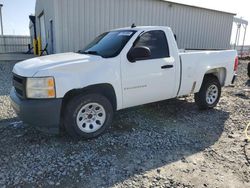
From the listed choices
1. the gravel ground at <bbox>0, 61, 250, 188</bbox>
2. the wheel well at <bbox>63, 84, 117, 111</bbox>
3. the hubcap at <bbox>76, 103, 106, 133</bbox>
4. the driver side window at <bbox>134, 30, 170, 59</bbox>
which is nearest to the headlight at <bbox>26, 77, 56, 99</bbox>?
the wheel well at <bbox>63, 84, 117, 111</bbox>

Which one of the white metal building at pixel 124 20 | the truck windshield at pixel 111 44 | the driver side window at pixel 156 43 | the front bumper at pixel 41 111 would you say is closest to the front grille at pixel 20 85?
the front bumper at pixel 41 111

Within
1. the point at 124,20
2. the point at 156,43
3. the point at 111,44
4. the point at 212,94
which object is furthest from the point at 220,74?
the point at 124,20

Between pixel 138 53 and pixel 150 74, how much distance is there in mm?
539

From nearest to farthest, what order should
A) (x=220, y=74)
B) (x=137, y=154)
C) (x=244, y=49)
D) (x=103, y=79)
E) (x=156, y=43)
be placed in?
(x=137, y=154) < (x=103, y=79) < (x=156, y=43) < (x=220, y=74) < (x=244, y=49)

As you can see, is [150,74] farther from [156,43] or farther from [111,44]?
[111,44]

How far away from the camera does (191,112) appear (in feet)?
18.2

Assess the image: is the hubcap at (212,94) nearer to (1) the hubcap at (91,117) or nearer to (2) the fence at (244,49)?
(1) the hubcap at (91,117)

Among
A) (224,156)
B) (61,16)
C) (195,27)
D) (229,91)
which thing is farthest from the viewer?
(195,27)

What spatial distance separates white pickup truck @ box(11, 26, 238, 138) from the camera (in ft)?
11.3

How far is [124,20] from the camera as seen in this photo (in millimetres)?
11438

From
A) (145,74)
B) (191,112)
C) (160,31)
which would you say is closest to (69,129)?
(145,74)

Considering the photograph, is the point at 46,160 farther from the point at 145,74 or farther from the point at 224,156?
the point at 224,156

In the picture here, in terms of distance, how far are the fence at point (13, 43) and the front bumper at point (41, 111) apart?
23.0 m

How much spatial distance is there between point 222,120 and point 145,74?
2175mm
